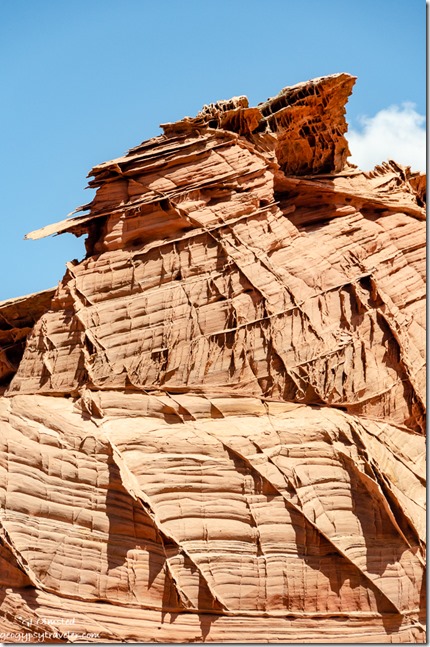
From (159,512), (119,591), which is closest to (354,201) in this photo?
(159,512)

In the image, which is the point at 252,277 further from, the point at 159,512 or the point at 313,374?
the point at 159,512

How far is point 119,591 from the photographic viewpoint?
1622 cm

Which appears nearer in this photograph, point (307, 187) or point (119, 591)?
point (119, 591)

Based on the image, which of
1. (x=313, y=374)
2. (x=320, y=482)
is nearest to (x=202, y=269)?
(x=313, y=374)

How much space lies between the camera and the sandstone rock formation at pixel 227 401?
53.5ft

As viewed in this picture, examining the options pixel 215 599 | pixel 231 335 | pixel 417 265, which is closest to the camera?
pixel 215 599

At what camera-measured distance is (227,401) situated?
58.2ft

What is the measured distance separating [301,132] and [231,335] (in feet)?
15.9

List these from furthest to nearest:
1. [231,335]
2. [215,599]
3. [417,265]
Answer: [417,265], [231,335], [215,599]

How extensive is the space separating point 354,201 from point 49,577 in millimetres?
9166

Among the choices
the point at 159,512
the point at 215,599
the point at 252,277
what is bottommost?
the point at 215,599

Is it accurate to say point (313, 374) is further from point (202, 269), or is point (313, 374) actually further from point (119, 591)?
point (119, 591)

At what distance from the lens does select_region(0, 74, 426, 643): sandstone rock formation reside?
53.5 feet

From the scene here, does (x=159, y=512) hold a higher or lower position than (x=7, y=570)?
higher
